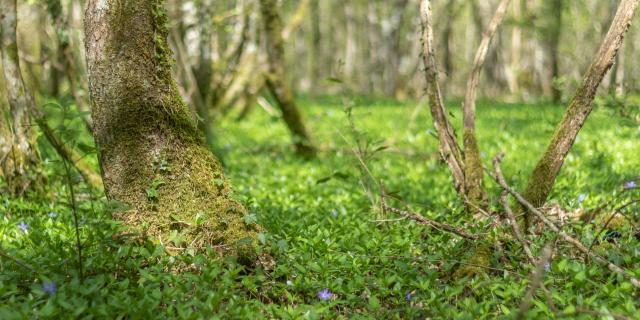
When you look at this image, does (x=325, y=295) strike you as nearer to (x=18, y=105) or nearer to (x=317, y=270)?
(x=317, y=270)

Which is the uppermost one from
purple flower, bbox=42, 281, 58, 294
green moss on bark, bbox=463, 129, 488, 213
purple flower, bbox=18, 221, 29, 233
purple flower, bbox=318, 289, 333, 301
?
green moss on bark, bbox=463, 129, 488, 213

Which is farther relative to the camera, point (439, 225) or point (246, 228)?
point (439, 225)

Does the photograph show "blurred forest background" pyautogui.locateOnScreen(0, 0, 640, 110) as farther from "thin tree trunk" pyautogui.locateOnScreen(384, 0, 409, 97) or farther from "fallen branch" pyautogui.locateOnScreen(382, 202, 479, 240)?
"fallen branch" pyautogui.locateOnScreen(382, 202, 479, 240)

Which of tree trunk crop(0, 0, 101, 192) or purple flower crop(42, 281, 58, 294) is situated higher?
tree trunk crop(0, 0, 101, 192)

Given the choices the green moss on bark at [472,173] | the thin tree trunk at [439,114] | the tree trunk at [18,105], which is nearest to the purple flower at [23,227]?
the tree trunk at [18,105]

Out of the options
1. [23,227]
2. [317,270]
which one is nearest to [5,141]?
[23,227]

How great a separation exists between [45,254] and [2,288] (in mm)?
655

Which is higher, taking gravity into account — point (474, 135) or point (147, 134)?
point (147, 134)

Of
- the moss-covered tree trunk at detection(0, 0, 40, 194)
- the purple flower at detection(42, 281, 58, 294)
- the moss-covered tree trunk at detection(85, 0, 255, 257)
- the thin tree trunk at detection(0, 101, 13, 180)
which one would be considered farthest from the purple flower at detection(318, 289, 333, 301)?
the thin tree trunk at detection(0, 101, 13, 180)

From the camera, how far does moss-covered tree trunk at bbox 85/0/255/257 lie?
3869 millimetres

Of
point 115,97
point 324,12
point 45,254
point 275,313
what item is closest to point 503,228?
point 275,313

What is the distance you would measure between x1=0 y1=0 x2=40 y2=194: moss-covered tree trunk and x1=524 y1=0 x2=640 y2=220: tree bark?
175 inches

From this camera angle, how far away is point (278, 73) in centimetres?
883

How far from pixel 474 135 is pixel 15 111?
164 inches
